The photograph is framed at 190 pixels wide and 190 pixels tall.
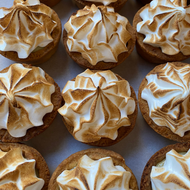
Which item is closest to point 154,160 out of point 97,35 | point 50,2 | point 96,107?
point 96,107

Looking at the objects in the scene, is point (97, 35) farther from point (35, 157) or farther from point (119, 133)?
point (35, 157)

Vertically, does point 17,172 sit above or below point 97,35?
below

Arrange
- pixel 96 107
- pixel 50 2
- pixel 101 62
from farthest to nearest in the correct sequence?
pixel 50 2
pixel 101 62
pixel 96 107

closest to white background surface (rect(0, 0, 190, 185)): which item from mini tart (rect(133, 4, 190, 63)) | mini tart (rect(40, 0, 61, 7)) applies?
mini tart (rect(133, 4, 190, 63))

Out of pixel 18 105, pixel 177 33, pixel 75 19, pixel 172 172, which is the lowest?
pixel 172 172

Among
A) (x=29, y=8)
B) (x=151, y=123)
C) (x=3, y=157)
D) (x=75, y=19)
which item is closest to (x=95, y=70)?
(x=75, y=19)

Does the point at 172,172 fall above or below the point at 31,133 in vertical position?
below

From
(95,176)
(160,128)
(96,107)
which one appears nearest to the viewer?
(95,176)

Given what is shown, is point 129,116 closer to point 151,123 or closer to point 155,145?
point 151,123
